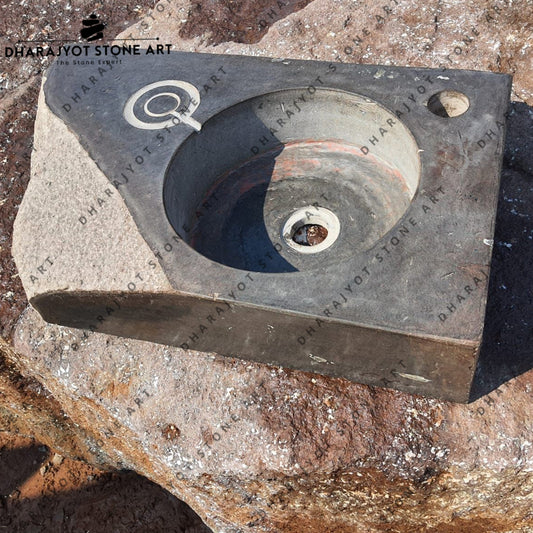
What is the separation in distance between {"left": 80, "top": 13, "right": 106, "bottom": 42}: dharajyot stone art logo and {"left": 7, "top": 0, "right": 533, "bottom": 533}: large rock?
1756 mm

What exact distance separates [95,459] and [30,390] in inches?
35.1

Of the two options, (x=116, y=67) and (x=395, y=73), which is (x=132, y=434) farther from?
(x=395, y=73)

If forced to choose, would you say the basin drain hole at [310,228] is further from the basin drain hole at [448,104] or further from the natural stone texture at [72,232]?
the natural stone texture at [72,232]

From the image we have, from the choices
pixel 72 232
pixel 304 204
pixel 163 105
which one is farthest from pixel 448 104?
pixel 72 232

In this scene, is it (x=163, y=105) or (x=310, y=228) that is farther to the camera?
(x=310, y=228)

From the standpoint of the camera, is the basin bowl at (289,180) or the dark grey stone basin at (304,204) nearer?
the dark grey stone basin at (304,204)

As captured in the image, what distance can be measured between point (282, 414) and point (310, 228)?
116 cm

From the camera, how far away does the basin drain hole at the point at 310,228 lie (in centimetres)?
388

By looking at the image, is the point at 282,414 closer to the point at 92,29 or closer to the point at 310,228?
the point at 310,228

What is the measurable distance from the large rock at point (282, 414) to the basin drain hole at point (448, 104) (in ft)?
2.07

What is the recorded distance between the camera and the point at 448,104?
12.3 ft

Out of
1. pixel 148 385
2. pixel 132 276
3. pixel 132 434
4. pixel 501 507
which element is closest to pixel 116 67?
pixel 132 276

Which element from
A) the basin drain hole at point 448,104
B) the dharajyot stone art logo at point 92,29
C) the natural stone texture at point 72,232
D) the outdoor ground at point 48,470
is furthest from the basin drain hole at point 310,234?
the dharajyot stone art logo at point 92,29

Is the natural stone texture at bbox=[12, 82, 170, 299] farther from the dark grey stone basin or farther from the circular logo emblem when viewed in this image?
the circular logo emblem
